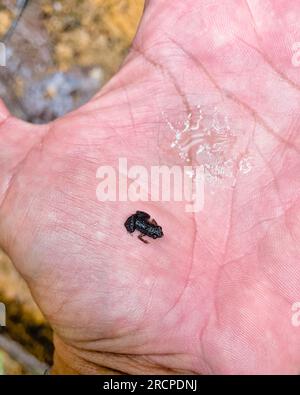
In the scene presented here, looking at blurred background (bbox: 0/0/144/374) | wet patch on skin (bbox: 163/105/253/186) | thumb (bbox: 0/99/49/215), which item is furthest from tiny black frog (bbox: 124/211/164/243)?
blurred background (bbox: 0/0/144/374)

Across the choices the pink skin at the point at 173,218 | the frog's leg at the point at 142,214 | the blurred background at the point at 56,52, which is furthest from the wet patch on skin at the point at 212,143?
the blurred background at the point at 56,52

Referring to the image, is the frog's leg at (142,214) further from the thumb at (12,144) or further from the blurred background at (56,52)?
the blurred background at (56,52)

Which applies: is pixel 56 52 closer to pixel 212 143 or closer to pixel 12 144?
pixel 12 144

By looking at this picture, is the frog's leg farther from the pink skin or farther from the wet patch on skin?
the wet patch on skin

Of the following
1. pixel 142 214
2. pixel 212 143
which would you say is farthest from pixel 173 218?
pixel 212 143

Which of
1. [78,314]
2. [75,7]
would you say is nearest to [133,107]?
[78,314]
